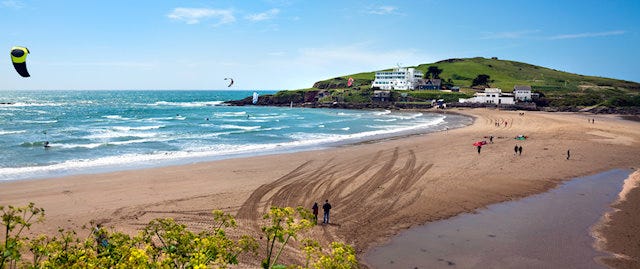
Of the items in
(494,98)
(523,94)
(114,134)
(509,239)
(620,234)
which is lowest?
(509,239)

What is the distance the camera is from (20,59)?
1152cm

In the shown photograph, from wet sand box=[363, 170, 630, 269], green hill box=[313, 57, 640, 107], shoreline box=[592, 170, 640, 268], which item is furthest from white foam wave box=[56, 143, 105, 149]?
green hill box=[313, 57, 640, 107]

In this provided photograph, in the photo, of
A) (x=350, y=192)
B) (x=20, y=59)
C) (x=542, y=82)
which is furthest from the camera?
(x=542, y=82)

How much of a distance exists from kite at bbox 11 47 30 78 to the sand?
7918 millimetres

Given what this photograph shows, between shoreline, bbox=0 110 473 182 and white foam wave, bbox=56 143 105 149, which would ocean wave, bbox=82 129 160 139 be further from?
shoreline, bbox=0 110 473 182

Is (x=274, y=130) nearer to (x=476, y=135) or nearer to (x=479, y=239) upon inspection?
(x=476, y=135)

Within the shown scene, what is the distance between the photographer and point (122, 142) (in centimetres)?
4381

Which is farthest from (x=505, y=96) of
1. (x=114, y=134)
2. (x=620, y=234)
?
(x=620, y=234)

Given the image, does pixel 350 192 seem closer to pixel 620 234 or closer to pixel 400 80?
pixel 620 234

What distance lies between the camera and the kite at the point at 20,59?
11391mm

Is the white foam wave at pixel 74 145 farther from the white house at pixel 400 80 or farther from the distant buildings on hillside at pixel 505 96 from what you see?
the white house at pixel 400 80

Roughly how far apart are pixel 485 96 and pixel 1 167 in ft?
334

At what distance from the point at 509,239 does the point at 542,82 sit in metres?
161

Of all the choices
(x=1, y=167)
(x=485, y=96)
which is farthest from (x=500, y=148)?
(x=485, y=96)
